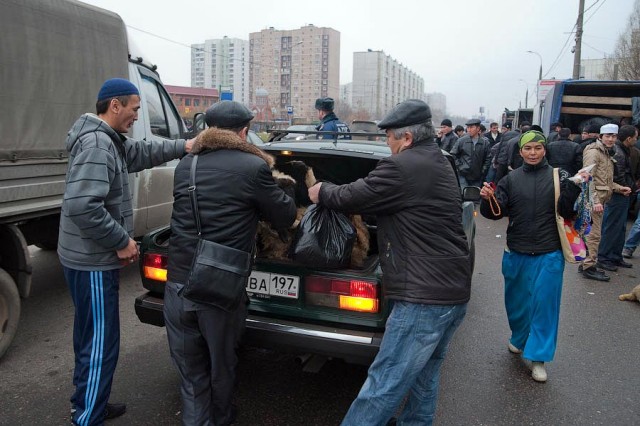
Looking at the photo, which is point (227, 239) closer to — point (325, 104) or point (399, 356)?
point (399, 356)

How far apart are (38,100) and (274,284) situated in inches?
104

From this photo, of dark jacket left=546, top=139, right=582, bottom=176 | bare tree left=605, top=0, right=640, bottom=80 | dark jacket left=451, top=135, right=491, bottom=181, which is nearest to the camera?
dark jacket left=546, top=139, right=582, bottom=176

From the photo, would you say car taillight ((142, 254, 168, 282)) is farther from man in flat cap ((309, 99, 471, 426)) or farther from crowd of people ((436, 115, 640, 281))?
crowd of people ((436, 115, 640, 281))

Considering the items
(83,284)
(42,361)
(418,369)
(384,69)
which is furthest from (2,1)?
(384,69)

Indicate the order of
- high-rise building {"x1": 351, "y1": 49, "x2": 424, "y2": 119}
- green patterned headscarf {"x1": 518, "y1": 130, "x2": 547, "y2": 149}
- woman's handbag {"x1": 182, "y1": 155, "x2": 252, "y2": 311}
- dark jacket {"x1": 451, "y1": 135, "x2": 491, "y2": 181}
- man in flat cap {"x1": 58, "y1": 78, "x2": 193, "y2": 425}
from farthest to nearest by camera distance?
high-rise building {"x1": 351, "y1": 49, "x2": 424, "y2": 119} → dark jacket {"x1": 451, "y1": 135, "x2": 491, "y2": 181} → green patterned headscarf {"x1": 518, "y1": 130, "x2": 547, "y2": 149} → man in flat cap {"x1": 58, "y1": 78, "x2": 193, "y2": 425} → woman's handbag {"x1": 182, "y1": 155, "x2": 252, "y2": 311}

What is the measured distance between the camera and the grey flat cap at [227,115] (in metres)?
2.60

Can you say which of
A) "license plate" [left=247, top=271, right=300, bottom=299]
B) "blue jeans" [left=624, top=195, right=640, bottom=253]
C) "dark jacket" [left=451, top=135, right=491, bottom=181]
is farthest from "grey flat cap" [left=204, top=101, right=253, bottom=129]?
"dark jacket" [left=451, top=135, right=491, bottom=181]

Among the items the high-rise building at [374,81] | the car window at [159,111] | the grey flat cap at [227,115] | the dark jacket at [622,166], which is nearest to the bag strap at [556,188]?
the grey flat cap at [227,115]

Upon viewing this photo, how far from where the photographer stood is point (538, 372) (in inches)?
146

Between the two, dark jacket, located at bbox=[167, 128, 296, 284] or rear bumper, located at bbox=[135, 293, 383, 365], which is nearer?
dark jacket, located at bbox=[167, 128, 296, 284]

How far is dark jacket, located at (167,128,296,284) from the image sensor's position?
8.06 feet

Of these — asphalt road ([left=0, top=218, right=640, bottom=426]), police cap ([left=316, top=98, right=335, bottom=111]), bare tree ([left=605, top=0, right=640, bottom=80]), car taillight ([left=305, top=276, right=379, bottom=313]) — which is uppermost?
bare tree ([left=605, top=0, right=640, bottom=80])

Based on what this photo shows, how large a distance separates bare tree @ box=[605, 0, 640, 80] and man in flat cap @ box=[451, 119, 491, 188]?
21.8m

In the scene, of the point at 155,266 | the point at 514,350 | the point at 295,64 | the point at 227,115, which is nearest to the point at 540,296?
the point at 514,350
